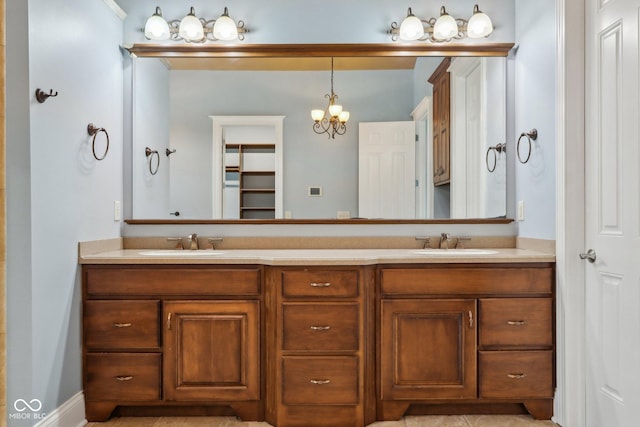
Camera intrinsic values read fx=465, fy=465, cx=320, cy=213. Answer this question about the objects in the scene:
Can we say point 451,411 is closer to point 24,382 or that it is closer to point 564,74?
point 564,74

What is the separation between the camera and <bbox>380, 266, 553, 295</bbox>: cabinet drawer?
7.44 ft

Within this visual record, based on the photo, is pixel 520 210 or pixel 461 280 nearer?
pixel 461 280

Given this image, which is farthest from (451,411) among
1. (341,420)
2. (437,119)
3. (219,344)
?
(437,119)

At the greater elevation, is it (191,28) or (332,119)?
(191,28)

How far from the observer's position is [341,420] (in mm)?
2203

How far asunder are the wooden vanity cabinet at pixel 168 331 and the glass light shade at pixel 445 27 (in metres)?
1.71

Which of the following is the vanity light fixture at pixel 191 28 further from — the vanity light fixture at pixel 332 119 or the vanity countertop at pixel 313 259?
the vanity countertop at pixel 313 259

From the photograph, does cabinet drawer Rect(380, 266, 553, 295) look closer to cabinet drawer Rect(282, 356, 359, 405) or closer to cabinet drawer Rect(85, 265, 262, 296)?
cabinet drawer Rect(282, 356, 359, 405)

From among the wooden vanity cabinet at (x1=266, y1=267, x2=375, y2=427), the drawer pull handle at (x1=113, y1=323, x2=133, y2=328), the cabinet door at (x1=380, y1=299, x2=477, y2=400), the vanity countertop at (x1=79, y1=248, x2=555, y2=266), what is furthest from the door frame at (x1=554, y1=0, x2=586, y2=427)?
the drawer pull handle at (x1=113, y1=323, x2=133, y2=328)

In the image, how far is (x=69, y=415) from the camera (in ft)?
7.07

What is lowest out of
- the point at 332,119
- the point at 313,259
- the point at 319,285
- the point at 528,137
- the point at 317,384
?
the point at 317,384

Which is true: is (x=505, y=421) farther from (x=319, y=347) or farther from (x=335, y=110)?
(x=335, y=110)

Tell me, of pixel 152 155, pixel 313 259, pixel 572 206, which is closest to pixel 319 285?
pixel 313 259

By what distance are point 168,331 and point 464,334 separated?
1.43m
